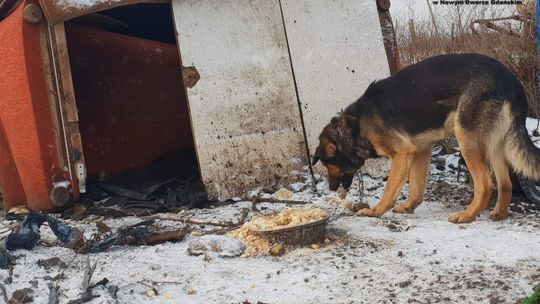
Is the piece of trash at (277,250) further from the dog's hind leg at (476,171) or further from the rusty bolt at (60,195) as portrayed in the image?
the rusty bolt at (60,195)

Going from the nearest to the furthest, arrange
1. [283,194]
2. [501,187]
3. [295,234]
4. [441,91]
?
[295,234] < [501,187] < [441,91] < [283,194]

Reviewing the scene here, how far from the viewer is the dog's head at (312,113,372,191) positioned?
17.3 ft

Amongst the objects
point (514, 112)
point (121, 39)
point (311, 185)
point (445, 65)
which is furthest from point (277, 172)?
point (121, 39)

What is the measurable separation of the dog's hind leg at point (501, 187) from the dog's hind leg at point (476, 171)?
11 cm

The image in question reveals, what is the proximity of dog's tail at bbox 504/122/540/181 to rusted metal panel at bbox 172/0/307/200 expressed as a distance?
2.62 m

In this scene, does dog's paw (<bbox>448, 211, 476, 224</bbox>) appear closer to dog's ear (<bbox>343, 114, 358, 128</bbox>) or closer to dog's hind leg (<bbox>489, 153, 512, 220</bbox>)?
dog's hind leg (<bbox>489, 153, 512, 220</bbox>)

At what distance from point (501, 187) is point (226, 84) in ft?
10.8

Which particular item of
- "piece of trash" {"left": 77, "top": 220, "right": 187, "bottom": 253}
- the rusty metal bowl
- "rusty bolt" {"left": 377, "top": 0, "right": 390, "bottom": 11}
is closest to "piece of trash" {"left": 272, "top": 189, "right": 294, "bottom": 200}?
"piece of trash" {"left": 77, "top": 220, "right": 187, "bottom": 253}

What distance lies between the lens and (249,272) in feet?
11.9

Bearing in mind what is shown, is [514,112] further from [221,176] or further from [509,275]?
[221,176]

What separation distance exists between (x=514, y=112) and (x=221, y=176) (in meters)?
3.29

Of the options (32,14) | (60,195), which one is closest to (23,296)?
(60,195)

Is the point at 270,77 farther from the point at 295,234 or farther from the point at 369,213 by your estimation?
the point at 295,234

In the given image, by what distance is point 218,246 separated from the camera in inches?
160
